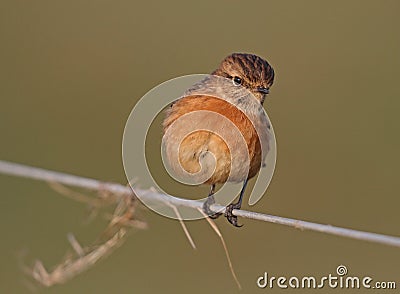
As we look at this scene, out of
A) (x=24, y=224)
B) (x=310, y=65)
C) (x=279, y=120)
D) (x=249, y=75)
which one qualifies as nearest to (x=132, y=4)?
(x=310, y=65)

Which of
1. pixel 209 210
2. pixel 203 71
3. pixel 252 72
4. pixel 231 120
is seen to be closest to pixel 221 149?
pixel 231 120

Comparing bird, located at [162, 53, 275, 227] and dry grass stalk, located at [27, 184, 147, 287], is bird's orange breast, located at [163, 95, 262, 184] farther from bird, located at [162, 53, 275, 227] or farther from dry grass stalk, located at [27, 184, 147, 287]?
dry grass stalk, located at [27, 184, 147, 287]

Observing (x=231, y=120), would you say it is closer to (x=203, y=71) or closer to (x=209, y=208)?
(x=209, y=208)

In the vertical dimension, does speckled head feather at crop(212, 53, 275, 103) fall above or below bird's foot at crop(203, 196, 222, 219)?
above

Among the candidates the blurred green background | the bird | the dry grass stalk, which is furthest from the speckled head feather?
the blurred green background

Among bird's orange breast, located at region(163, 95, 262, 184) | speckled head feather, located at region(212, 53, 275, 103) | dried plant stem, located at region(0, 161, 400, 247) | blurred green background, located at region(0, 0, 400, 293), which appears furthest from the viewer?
blurred green background, located at region(0, 0, 400, 293)

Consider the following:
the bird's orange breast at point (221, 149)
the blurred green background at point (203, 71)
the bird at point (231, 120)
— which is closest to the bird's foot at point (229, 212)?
the bird at point (231, 120)

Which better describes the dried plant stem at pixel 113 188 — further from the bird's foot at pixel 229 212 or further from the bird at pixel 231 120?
the bird at pixel 231 120
